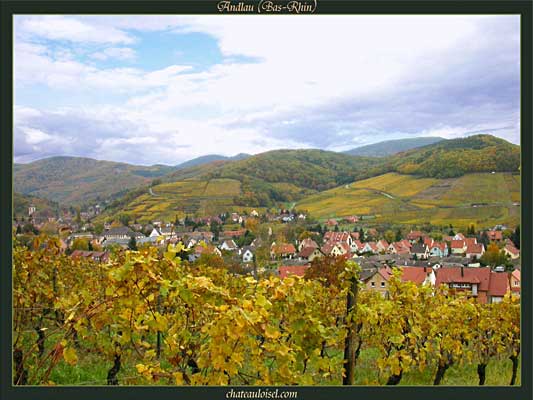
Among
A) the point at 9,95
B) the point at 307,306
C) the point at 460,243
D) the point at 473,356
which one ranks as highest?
the point at 9,95

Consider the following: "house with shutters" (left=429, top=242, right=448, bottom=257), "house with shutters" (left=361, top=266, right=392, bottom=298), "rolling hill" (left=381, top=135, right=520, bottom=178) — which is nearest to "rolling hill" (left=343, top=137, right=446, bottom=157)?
"rolling hill" (left=381, top=135, right=520, bottom=178)

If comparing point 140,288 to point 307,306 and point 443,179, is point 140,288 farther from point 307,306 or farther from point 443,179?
point 443,179

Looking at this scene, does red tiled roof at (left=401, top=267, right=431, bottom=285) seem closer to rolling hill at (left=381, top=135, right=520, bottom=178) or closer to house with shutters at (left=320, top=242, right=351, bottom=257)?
house with shutters at (left=320, top=242, right=351, bottom=257)

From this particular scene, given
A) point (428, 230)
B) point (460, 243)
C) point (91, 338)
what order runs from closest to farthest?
point (91, 338), point (460, 243), point (428, 230)

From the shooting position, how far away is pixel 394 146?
6.16 meters

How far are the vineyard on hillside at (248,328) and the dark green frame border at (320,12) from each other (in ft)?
0.87

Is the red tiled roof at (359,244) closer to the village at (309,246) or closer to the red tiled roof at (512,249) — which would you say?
the village at (309,246)

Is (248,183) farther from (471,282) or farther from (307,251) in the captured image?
(471,282)

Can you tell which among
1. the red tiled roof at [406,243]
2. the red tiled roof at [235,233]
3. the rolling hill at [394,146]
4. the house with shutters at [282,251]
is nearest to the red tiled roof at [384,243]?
the red tiled roof at [406,243]

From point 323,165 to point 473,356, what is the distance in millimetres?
3919

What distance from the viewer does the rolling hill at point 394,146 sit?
5568 mm

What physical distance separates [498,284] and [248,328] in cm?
332

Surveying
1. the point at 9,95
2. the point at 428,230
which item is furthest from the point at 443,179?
the point at 9,95
